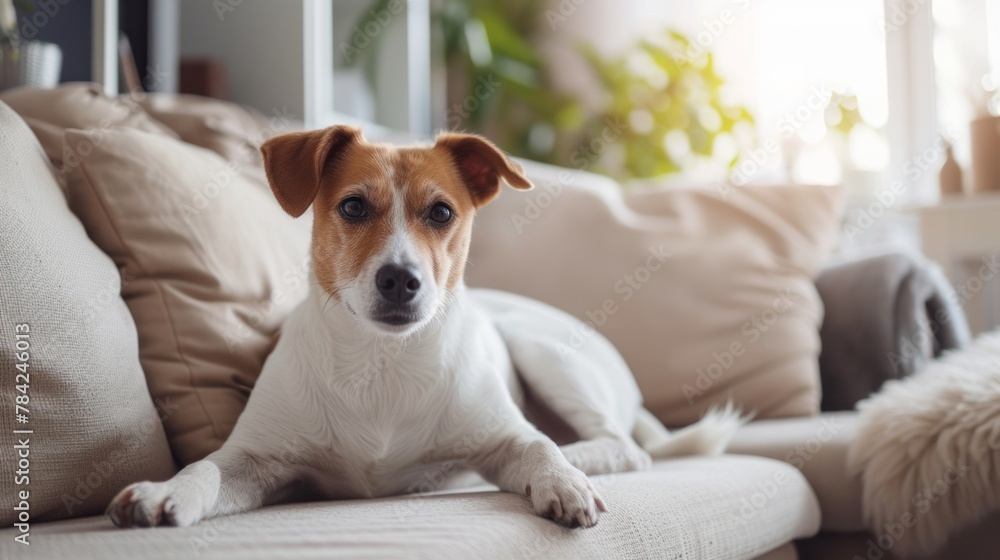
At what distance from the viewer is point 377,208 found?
4.86 feet

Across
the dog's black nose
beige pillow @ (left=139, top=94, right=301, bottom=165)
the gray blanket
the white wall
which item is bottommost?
the gray blanket

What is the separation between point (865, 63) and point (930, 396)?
2.99 meters

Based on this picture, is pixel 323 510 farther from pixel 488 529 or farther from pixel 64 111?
pixel 64 111

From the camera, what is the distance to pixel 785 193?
8.45ft

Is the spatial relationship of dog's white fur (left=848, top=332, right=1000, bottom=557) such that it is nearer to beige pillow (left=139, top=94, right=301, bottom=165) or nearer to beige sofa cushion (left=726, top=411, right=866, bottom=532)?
beige sofa cushion (left=726, top=411, right=866, bottom=532)

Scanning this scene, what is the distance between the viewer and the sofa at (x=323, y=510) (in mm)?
1009

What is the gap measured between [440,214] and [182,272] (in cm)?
54

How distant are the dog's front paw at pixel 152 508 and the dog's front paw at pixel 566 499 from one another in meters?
0.51

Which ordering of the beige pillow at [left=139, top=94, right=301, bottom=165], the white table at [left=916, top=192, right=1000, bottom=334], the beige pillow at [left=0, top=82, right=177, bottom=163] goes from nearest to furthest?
the beige pillow at [left=0, top=82, right=177, bottom=163] < the beige pillow at [left=139, top=94, right=301, bottom=165] < the white table at [left=916, top=192, right=1000, bottom=334]

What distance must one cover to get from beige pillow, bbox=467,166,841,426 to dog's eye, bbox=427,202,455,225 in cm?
93

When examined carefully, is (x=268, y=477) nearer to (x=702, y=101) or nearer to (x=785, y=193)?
(x=785, y=193)

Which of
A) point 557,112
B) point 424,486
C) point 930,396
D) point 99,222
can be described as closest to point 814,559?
point 930,396

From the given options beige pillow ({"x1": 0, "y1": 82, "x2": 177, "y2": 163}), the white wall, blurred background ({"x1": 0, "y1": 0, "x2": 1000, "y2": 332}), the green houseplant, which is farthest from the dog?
the green houseplant

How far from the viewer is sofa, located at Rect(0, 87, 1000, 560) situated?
1009mm
